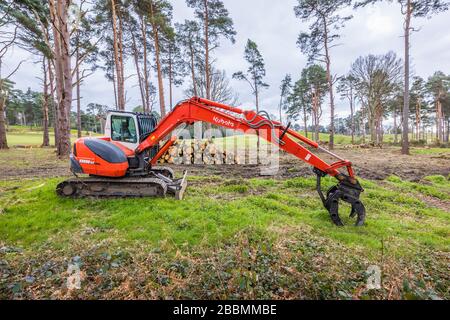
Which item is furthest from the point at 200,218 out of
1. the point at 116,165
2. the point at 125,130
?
the point at 125,130

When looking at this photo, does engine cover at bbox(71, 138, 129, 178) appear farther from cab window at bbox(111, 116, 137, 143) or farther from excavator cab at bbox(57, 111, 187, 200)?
cab window at bbox(111, 116, 137, 143)

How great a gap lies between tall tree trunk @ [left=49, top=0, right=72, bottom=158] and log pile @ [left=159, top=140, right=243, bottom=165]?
236 inches

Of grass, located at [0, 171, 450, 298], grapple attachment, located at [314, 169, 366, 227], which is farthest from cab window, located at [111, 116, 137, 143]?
grapple attachment, located at [314, 169, 366, 227]

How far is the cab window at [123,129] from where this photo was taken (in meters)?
5.87

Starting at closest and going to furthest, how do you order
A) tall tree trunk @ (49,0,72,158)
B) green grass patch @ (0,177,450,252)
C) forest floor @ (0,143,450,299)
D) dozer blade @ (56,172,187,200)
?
forest floor @ (0,143,450,299)
green grass patch @ (0,177,450,252)
dozer blade @ (56,172,187,200)
tall tree trunk @ (49,0,72,158)

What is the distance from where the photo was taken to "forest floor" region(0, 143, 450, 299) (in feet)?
8.22

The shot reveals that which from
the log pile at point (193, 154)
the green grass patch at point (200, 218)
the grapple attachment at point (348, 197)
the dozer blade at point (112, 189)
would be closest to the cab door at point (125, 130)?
the dozer blade at point (112, 189)

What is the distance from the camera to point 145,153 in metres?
5.88

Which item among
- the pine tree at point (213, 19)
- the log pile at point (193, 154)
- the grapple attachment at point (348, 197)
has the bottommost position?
the grapple attachment at point (348, 197)

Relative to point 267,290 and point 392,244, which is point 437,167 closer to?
point 392,244

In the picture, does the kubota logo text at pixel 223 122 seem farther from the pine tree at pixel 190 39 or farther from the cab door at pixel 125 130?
the pine tree at pixel 190 39

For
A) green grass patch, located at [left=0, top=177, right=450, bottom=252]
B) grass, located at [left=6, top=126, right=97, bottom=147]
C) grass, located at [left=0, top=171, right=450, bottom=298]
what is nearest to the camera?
grass, located at [left=0, top=171, right=450, bottom=298]

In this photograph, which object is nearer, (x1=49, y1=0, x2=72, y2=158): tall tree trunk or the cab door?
the cab door

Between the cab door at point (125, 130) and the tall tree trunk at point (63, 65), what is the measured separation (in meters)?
8.67
